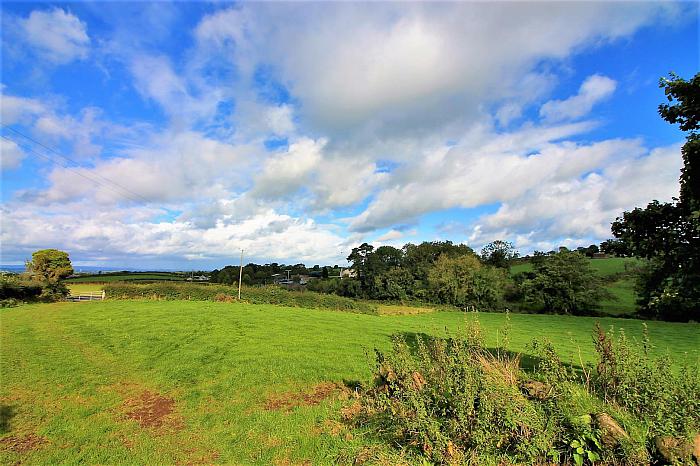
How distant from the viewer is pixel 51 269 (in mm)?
38656

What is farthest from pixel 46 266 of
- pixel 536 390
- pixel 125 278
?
pixel 536 390

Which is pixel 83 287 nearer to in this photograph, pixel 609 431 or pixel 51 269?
pixel 51 269

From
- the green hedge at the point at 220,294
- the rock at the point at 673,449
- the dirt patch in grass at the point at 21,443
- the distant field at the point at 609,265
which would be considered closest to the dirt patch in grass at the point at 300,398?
the dirt patch in grass at the point at 21,443

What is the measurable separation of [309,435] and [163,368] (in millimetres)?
7421

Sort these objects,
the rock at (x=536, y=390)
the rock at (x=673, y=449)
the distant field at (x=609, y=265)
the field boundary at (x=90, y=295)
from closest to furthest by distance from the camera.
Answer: the rock at (x=673, y=449), the rock at (x=536, y=390), the field boundary at (x=90, y=295), the distant field at (x=609, y=265)

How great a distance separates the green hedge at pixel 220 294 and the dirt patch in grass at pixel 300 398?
3570 cm

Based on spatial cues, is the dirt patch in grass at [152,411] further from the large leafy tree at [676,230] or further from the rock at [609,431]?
the large leafy tree at [676,230]

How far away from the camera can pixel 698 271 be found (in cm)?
654

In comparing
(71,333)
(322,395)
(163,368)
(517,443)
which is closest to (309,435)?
(322,395)

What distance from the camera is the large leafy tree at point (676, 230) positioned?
6.07m

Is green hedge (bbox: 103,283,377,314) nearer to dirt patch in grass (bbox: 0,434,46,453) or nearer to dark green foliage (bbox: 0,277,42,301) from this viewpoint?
dark green foliage (bbox: 0,277,42,301)

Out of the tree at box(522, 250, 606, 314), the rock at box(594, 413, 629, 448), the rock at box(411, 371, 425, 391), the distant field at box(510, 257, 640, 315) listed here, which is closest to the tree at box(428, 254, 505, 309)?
the tree at box(522, 250, 606, 314)

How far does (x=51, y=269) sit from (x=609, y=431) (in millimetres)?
50189

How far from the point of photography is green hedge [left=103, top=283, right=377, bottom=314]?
42031 millimetres
